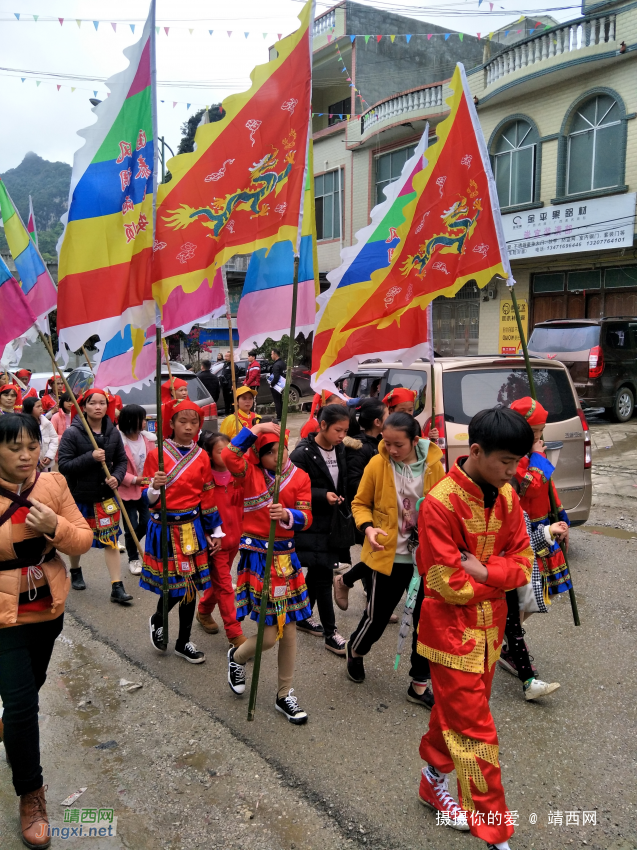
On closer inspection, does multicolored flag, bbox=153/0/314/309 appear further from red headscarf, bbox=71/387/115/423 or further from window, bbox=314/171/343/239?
window, bbox=314/171/343/239

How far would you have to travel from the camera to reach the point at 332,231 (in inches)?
982

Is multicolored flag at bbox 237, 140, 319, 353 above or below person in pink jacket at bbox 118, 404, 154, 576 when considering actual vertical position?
above

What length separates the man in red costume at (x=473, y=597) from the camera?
2.38 meters

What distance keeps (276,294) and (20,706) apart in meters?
2.59

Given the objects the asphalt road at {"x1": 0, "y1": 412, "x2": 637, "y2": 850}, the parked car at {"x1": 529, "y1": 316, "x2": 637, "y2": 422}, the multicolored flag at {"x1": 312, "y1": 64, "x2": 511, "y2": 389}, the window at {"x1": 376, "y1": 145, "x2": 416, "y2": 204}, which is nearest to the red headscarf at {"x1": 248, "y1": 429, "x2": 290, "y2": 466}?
the multicolored flag at {"x1": 312, "y1": 64, "x2": 511, "y2": 389}

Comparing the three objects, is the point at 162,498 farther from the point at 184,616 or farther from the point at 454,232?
the point at 454,232

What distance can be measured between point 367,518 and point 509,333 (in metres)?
Answer: 16.9

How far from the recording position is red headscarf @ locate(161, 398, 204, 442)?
166 inches

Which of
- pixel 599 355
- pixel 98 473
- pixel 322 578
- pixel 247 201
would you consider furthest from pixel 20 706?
pixel 599 355

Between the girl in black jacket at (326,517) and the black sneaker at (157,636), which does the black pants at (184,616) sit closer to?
the black sneaker at (157,636)

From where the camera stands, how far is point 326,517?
4.41 meters

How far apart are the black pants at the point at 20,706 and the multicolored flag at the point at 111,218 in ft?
6.09

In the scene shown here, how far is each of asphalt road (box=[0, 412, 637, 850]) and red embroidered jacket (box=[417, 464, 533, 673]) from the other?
2.55ft

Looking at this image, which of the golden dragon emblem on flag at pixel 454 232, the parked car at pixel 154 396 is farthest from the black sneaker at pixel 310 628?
the parked car at pixel 154 396
